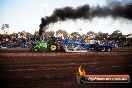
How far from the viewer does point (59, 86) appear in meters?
7.06

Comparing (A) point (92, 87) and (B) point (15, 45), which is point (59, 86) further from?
(B) point (15, 45)

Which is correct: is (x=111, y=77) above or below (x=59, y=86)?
above

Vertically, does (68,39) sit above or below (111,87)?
above

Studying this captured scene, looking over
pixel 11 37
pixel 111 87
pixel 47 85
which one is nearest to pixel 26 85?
pixel 47 85

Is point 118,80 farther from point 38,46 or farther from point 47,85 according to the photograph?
point 38,46

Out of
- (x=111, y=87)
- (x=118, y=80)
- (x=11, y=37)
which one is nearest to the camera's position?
(x=118, y=80)

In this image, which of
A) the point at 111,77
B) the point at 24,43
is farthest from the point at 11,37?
the point at 111,77

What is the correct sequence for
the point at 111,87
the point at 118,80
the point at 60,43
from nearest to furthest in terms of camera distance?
the point at 118,80
the point at 111,87
the point at 60,43

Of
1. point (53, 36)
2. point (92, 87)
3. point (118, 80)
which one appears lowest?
point (92, 87)

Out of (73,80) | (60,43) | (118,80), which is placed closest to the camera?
(118,80)

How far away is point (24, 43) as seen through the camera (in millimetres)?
37750

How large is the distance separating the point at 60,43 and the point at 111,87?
1675 cm

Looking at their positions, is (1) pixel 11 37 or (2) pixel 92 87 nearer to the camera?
(2) pixel 92 87

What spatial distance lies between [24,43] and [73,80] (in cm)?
3039
